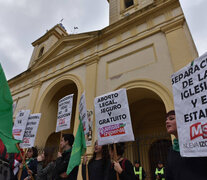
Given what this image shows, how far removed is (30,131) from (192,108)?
4.89 metres

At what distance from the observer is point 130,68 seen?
7445 millimetres

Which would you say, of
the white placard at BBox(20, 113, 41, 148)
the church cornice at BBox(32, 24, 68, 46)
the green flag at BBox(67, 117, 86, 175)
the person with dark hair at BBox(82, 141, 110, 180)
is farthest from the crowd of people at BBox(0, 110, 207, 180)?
the church cornice at BBox(32, 24, 68, 46)

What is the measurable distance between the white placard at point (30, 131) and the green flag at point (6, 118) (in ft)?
9.93

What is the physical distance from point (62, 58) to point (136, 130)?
7.16m

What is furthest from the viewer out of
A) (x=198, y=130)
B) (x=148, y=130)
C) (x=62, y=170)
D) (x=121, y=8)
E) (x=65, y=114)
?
(x=121, y=8)

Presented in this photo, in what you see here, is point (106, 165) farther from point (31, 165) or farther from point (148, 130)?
point (148, 130)

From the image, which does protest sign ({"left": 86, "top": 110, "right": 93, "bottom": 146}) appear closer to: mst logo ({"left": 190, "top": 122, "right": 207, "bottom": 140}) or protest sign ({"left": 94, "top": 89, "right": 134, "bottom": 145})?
protest sign ({"left": 94, "top": 89, "right": 134, "bottom": 145})

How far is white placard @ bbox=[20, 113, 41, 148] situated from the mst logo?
458 cm

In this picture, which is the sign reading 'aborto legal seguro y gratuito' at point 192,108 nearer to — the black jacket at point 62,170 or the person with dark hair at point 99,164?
the person with dark hair at point 99,164

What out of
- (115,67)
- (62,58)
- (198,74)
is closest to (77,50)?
(62,58)

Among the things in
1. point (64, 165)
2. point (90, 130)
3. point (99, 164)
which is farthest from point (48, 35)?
point (99, 164)

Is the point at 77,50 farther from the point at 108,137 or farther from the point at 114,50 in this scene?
the point at 108,137

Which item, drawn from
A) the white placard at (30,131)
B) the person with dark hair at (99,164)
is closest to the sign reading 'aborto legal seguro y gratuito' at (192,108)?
the person with dark hair at (99,164)

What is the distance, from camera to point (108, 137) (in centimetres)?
306
